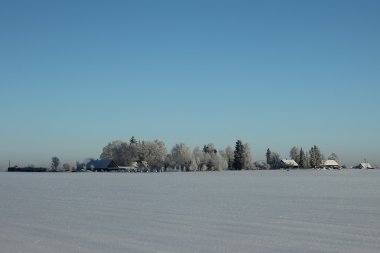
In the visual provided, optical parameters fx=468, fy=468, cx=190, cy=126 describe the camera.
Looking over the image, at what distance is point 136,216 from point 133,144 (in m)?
132

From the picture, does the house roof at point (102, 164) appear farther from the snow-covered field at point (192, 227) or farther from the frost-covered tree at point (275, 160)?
the snow-covered field at point (192, 227)

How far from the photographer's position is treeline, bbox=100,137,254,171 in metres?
147

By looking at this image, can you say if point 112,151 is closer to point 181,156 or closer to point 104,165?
point 104,165

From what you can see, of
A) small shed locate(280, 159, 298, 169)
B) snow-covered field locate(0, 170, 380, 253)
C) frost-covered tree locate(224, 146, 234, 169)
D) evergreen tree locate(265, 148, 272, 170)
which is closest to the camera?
snow-covered field locate(0, 170, 380, 253)

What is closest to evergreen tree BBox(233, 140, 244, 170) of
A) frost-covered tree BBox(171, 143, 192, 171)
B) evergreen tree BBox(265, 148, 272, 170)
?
frost-covered tree BBox(171, 143, 192, 171)

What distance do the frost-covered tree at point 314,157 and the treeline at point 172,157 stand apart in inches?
1306

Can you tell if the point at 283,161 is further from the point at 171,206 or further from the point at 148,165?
the point at 171,206

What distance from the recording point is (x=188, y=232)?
1281 cm

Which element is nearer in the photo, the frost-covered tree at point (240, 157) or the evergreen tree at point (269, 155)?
the frost-covered tree at point (240, 157)

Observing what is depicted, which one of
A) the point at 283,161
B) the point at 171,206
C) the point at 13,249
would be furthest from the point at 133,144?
the point at 13,249

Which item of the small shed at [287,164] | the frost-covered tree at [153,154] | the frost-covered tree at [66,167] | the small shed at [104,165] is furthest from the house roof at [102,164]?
the small shed at [287,164]

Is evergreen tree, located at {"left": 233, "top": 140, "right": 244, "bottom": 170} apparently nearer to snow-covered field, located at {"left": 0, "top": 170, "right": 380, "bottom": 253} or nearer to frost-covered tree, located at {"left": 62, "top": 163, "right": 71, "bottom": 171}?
frost-covered tree, located at {"left": 62, "top": 163, "right": 71, "bottom": 171}

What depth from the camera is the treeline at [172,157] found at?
146875 millimetres

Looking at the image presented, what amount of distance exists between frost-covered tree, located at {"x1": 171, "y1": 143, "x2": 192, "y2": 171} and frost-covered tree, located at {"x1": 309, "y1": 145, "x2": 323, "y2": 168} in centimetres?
5279
